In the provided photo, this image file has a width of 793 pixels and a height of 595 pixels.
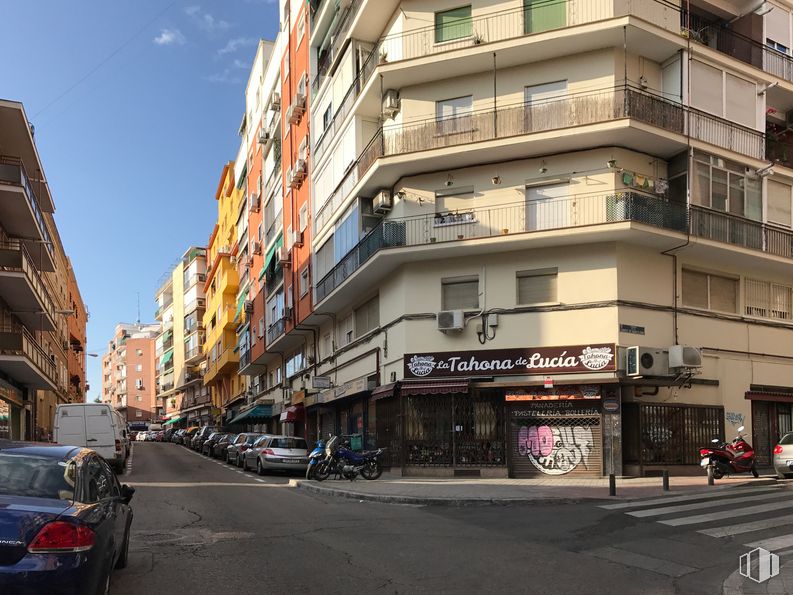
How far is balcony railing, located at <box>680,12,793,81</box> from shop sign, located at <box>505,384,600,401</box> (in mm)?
12027

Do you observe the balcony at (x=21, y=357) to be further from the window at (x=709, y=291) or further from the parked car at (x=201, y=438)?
the window at (x=709, y=291)

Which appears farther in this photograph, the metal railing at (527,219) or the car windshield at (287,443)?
the car windshield at (287,443)

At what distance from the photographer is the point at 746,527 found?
10609 mm

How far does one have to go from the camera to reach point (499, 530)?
1091cm

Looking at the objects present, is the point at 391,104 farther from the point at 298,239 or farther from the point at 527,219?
the point at 298,239

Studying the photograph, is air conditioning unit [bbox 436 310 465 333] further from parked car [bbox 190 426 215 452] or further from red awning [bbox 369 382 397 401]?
parked car [bbox 190 426 215 452]

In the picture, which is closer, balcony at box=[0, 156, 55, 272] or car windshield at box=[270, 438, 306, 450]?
car windshield at box=[270, 438, 306, 450]

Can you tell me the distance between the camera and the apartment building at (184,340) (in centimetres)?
8312

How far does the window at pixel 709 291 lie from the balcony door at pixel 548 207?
4.51 meters

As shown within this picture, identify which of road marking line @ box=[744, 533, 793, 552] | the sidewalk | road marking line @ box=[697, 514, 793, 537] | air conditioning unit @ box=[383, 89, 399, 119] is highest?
air conditioning unit @ box=[383, 89, 399, 119]

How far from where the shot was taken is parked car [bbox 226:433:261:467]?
28984mm

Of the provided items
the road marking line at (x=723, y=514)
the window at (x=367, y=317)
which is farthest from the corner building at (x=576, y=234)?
the road marking line at (x=723, y=514)

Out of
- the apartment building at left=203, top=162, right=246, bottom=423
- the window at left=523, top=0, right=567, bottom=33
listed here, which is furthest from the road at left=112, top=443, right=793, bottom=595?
the apartment building at left=203, top=162, right=246, bottom=423

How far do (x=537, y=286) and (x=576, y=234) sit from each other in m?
2.15
